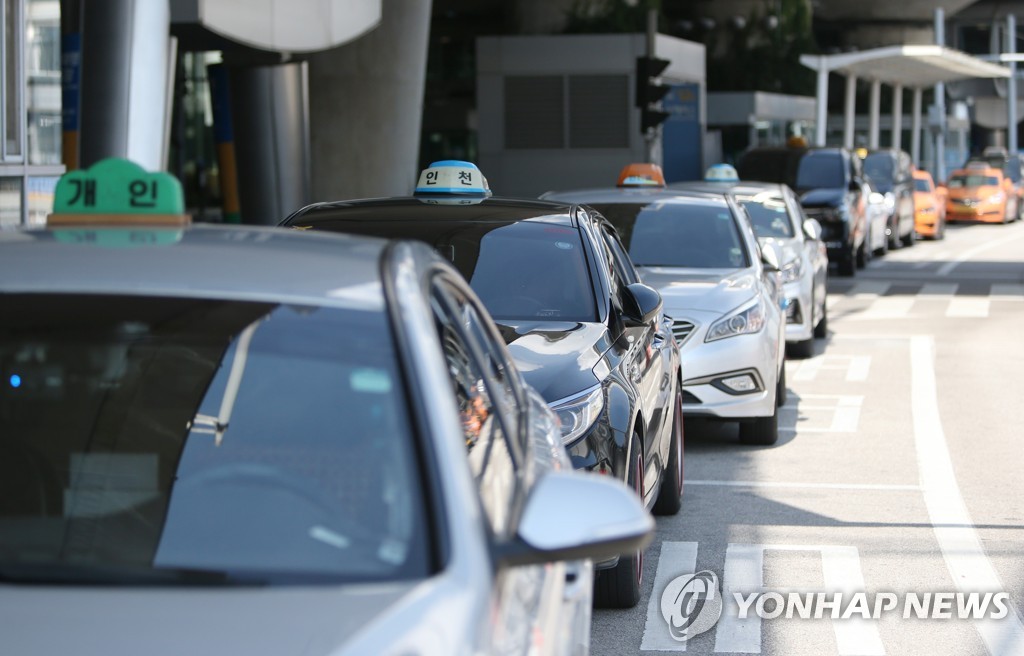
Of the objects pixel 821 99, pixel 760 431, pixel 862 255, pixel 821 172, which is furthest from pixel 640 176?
pixel 821 99

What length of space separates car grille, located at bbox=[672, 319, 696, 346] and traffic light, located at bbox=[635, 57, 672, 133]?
12187 mm

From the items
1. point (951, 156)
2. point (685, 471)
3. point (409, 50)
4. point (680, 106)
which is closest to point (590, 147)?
point (680, 106)

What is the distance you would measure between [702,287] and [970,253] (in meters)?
24.1

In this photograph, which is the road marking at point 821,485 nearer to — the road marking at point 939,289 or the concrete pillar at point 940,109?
the road marking at point 939,289

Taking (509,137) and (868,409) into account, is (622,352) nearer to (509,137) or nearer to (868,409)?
(868,409)

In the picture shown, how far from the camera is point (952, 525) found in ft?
27.0

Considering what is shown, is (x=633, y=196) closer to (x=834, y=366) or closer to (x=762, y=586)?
(x=834, y=366)

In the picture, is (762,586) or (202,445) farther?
(762,586)

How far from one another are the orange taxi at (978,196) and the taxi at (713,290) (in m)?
35.7

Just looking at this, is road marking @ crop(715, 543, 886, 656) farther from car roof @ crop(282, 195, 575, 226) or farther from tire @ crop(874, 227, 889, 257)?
tire @ crop(874, 227, 889, 257)

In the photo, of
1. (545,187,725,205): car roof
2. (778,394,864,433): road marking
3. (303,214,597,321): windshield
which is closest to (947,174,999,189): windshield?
(778,394,864,433): road marking

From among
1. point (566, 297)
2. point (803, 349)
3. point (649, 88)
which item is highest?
point (649, 88)

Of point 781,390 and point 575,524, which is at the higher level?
point 575,524

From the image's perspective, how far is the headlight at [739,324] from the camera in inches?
417
